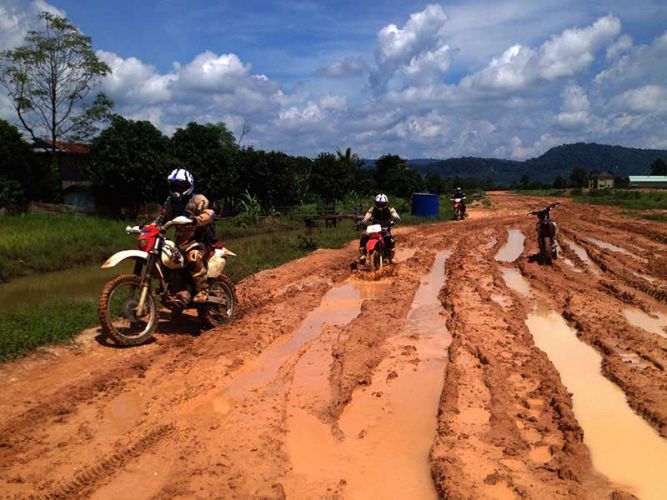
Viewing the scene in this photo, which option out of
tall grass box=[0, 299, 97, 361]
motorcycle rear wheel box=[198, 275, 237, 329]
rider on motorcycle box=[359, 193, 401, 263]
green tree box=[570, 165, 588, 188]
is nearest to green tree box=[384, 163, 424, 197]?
rider on motorcycle box=[359, 193, 401, 263]

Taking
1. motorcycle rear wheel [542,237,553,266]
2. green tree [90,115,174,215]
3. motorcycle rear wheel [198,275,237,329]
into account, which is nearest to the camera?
motorcycle rear wheel [198,275,237,329]

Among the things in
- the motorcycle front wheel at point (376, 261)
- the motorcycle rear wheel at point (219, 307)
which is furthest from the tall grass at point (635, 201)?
the motorcycle rear wheel at point (219, 307)

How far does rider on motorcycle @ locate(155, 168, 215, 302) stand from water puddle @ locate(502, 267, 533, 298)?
5773mm

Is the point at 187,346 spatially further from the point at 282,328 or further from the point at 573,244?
the point at 573,244

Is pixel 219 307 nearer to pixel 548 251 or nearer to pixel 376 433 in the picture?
pixel 376 433

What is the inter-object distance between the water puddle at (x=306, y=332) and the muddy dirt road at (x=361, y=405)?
0.13 ft

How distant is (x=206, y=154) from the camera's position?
29.2 m

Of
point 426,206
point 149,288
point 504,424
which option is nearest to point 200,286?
point 149,288

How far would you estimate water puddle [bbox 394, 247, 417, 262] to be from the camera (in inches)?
597

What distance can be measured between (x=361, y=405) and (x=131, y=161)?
80.1ft

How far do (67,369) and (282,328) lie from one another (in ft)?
9.12

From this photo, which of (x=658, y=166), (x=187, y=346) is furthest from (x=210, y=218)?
(x=658, y=166)

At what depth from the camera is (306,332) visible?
25.7 feet

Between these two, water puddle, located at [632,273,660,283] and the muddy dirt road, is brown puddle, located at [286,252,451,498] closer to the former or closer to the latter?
the muddy dirt road
